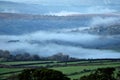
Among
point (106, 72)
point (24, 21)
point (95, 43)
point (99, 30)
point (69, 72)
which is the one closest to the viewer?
point (106, 72)

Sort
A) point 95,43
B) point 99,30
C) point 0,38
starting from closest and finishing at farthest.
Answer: point 0,38
point 95,43
point 99,30

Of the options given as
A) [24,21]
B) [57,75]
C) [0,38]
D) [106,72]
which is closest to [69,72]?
[106,72]

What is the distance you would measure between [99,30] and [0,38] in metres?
70.2

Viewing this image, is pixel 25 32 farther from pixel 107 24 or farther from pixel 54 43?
pixel 107 24

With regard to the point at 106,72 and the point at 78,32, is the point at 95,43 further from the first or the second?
the point at 106,72

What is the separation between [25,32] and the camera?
167m

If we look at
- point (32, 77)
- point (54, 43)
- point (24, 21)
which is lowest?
point (32, 77)

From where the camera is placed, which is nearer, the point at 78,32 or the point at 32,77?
the point at 32,77

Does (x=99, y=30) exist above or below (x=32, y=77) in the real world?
above

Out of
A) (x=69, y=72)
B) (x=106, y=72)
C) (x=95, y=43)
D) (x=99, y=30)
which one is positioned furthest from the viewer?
(x=99, y=30)

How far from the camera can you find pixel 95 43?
16638cm

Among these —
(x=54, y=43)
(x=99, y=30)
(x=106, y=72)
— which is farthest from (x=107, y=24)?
(x=106, y=72)

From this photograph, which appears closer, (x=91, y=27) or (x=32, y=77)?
(x=32, y=77)

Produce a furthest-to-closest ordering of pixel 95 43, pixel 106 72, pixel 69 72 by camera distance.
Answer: pixel 95 43, pixel 69 72, pixel 106 72
